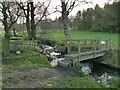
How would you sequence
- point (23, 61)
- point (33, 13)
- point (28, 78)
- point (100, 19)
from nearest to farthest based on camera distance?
point (28, 78) → point (23, 61) → point (33, 13) → point (100, 19)

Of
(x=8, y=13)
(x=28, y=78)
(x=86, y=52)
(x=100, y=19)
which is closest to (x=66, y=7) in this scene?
(x=8, y=13)

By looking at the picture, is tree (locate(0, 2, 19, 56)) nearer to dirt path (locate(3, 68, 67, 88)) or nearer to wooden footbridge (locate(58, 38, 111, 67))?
wooden footbridge (locate(58, 38, 111, 67))

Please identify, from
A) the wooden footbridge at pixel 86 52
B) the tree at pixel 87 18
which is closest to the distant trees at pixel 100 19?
the tree at pixel 87 18

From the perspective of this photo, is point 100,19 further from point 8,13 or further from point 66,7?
point 8,13

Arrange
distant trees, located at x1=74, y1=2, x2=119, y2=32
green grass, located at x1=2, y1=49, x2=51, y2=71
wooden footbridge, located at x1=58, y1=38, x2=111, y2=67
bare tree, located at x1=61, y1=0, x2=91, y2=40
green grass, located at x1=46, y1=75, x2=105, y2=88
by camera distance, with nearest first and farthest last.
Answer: green grass, located at x1=46, y1=75, x2=105, y2=88 → green grass, located at x1=2, y1=49, x2=51, y2=71 → wooden footbridge, located at x1=58, y1=38, x2=111, y2=67 → bare tree, located at x1=61, y1=0, x2=91, y2=40 → distant trees, located at x1=74, y1=2, x2=119, y2=32

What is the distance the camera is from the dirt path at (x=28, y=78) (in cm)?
500

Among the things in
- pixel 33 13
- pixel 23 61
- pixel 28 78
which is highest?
pixel 33 13

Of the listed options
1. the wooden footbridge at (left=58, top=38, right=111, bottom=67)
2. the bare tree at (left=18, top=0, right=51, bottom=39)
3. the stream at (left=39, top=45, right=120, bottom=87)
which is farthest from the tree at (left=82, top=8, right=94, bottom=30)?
the stream at (left=39, top=45, right=120, bottom=87)

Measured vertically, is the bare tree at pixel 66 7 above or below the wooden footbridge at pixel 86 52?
above

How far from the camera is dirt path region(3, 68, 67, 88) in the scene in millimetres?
5004

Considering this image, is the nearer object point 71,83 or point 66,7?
point 71,83

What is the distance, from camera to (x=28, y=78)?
552 cm

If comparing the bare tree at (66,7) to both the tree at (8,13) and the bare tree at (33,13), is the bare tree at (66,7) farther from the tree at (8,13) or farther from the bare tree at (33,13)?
the tree at (8,13)

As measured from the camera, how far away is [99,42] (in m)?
11.3
